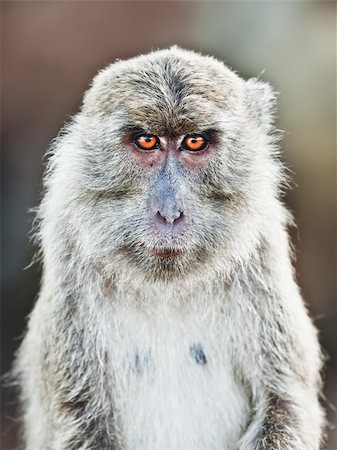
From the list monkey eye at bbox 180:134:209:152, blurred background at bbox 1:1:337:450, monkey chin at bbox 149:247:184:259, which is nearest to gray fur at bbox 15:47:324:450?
monkey eye at bbox 180:134:209:152

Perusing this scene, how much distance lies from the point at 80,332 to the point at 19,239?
19.5 feet

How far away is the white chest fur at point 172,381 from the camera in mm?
5250

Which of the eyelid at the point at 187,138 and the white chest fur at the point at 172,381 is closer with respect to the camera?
the eyelid at the point at 187,138

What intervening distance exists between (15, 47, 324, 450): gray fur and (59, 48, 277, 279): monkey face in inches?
0.5

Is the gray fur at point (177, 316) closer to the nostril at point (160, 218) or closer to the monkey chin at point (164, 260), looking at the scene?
the monkey chin at point (164, 260)

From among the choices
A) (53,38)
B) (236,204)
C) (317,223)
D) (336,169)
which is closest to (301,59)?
(336,169)

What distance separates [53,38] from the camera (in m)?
10.7

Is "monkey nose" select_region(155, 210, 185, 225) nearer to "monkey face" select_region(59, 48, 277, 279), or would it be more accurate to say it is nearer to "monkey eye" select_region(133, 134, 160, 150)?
"monkey face" select_region(59, 48, 277, 279)

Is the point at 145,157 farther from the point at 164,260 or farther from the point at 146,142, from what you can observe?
the point at 164,260

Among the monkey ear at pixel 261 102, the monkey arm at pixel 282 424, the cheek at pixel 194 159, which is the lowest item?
the monkey arm at pixel 282 424

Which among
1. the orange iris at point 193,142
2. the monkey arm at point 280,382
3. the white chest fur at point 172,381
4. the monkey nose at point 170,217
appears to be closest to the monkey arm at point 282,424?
the monkey arm at point 280,382

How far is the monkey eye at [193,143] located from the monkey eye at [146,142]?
0.51 feet

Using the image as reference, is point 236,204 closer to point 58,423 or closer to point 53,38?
point 58,423

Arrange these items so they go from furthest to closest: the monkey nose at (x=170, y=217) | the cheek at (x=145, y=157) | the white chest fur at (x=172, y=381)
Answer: the white chest fur at (x=172, y=381) → the cheek at (x=145, y=157) → the monkey nose at (x=170, y=217)
